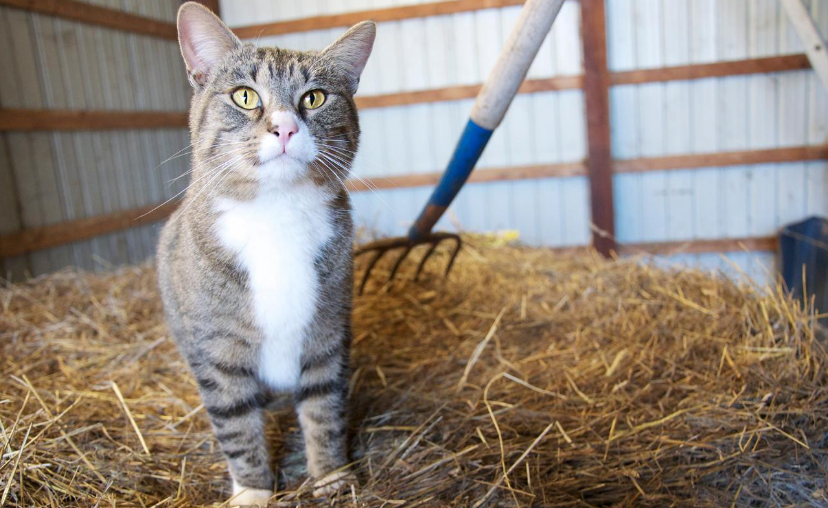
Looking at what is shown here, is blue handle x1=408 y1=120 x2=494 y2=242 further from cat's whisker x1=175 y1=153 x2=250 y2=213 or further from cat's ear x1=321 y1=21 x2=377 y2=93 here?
cat's whisker x1=175 y1=153 x2=250 y2=213

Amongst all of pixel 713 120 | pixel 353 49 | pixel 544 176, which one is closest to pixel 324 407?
pixel 353 49

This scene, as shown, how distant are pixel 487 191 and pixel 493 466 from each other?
5.10 meters

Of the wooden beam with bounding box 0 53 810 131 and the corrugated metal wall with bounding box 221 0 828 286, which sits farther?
the corrugated metal wall with bounding box 221 0 828 286

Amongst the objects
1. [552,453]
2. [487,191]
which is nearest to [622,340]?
[552,453]

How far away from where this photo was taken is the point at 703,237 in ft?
20.6

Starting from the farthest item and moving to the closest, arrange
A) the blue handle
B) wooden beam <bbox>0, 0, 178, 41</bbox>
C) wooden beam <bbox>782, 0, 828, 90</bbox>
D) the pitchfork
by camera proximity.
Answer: wooden beam <bbox>0, 0, 178, 41</bbox> → wooden beam <bbox>782, 0, 828, 90</bbox> → the blue handle → the pitchfork

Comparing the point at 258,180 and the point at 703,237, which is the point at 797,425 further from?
the point at 703,237

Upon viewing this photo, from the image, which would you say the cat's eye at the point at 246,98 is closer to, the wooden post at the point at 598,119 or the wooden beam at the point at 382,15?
the wooden post at the point at 598,119

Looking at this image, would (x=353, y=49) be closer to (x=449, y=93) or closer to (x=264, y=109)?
(x=264, y=109)

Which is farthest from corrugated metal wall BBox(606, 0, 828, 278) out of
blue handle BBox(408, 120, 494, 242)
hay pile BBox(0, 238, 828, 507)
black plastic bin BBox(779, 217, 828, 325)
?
blue handle BBox(408, 120, 494, 242)

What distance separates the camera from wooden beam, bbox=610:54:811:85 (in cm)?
564

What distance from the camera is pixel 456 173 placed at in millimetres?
2598

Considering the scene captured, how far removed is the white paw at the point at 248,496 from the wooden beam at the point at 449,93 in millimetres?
4958

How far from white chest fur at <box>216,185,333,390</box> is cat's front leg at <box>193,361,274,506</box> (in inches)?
6.4
